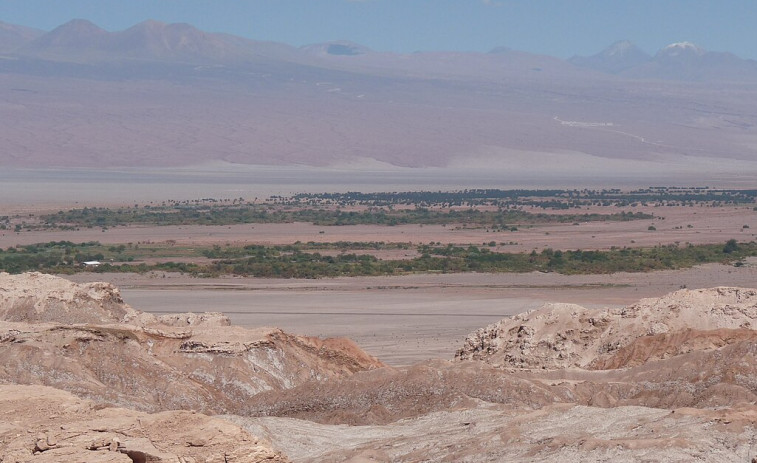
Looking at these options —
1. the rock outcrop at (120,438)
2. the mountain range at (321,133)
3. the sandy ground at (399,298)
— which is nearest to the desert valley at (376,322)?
the rock outcrop at (120,438)

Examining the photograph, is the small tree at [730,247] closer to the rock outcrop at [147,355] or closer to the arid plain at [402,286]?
the arid plain at [402,286]

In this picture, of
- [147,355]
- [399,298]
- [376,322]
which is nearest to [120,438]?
[147,355]

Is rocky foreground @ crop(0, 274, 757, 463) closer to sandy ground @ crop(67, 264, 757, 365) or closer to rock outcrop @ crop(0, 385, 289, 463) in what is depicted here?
rock outcrop @ crop(0, 385, 289, 463)

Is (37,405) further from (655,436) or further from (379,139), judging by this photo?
(379,139)

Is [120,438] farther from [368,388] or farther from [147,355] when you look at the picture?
[147,355]

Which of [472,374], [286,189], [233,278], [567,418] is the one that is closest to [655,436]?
[567,418]
